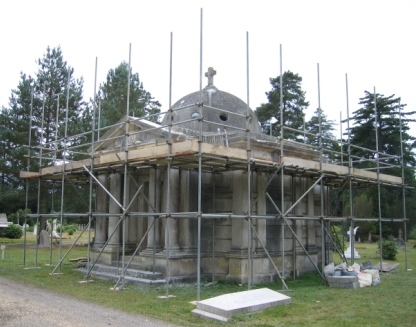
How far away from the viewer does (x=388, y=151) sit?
47312 mm

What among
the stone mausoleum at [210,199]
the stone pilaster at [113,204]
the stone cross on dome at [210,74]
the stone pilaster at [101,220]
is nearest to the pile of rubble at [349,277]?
the stone mausoleum at [210,199]

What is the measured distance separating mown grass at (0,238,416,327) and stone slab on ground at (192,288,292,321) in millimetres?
167

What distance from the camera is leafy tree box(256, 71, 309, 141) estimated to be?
151ft

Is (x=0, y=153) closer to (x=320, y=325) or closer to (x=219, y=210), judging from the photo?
(x=219, y=210)

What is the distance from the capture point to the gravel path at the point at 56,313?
9227 mm

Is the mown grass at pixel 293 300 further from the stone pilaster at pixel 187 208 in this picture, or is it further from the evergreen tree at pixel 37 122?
the evergreen tree at pixel 37 122

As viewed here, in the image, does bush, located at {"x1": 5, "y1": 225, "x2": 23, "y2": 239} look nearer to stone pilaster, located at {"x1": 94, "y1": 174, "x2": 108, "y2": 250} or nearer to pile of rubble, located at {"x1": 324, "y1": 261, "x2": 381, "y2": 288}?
stone pilaster, located at {"x1": 94, "y1": 174, "x2": 108, "y2": 250}

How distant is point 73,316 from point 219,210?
6.97 meters

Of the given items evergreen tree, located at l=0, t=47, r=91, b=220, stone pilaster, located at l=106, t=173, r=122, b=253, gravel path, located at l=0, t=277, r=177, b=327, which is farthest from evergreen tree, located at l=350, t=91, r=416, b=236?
gravel path, located at l=0, t=277, r=177, b=327

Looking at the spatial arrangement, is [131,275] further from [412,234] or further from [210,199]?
[412,234]

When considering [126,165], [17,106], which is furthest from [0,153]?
[126,165]

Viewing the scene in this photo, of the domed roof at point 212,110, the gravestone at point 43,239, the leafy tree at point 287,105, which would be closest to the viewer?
the domed roof at point 212,110

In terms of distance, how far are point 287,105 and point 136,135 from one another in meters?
31.8

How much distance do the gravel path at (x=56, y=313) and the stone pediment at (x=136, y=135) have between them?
5618mm
